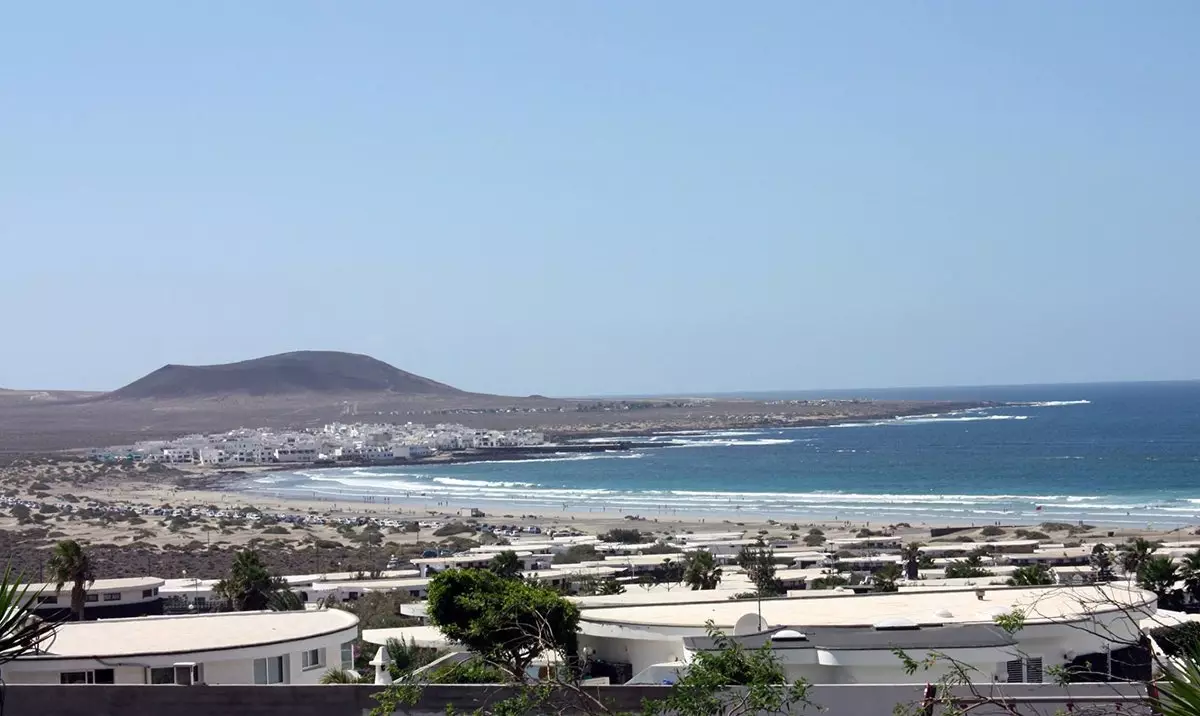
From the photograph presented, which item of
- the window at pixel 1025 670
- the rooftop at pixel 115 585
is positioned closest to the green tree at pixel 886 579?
the window at pixel 1025 670

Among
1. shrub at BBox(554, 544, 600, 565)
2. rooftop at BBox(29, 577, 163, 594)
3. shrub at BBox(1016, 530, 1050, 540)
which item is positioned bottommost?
shrub at BBox(1016, 530, 1050, 540)

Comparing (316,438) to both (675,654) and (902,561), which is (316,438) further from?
(675,654)

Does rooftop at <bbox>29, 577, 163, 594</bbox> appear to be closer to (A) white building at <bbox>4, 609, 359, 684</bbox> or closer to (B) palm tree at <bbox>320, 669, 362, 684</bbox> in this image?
(A) white building at <bbox>4, 609, 359, 684</bbox>

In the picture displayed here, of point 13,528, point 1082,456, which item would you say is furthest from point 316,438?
point 13,528

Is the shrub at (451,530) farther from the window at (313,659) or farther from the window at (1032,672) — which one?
the window at (1032,672)

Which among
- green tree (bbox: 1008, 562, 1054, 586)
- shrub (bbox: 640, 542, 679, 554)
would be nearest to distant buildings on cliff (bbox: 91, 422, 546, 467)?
shrub (bbox: 640, 542, 679, 554)
